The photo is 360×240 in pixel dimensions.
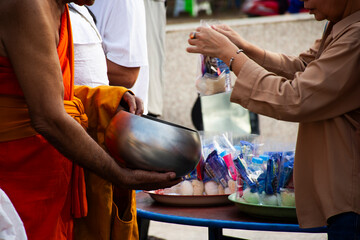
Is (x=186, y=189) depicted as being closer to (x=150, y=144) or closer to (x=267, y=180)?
(x=267, y=180)

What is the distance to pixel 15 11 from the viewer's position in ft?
4.55

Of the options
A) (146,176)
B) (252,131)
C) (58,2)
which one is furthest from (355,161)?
(252,131)

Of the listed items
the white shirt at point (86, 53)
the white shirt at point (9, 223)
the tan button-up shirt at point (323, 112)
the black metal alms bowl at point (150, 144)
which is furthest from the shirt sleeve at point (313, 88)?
the white shirt at point (9, 223)

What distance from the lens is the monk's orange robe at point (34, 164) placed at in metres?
1.51

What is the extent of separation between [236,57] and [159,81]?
2476 millimetres

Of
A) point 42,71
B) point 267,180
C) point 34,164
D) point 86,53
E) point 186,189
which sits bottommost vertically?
point 186,189

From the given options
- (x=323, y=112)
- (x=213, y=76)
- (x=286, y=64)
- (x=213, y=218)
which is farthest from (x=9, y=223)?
(x=286, y=64)

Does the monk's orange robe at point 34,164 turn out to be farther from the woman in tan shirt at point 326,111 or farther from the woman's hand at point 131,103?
the woman in tan shirt at point 326,111

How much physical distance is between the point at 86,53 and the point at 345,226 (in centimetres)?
113

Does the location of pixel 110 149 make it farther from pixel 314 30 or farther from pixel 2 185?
pixel 314 30

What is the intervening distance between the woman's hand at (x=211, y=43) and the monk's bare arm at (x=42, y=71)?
548mm

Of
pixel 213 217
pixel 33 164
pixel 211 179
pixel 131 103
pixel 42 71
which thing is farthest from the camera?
pixel 211 179

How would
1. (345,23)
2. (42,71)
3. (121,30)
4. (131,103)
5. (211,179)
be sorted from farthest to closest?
(121,30) < (211,179) < (131,103) < (345,23) < (42,71)

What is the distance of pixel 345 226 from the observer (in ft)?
5.41
